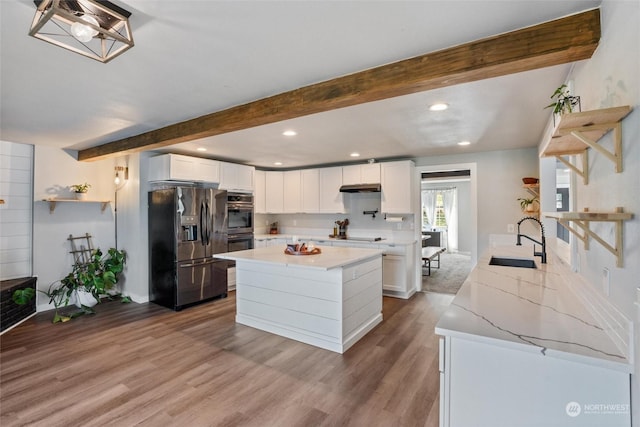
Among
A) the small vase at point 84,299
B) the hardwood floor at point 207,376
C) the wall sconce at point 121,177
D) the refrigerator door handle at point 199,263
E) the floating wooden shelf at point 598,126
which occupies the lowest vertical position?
the hardwood floor at point 207,376

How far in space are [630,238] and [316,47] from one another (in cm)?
163

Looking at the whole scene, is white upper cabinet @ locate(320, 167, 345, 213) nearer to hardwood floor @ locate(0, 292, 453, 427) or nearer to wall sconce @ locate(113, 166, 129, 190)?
hardwood floor @ locate(0, 292, 453, 427)

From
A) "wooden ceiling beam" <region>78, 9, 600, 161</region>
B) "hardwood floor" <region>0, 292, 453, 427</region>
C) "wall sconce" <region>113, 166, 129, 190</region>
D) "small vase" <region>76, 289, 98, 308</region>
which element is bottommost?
"hardwood floor" <region>0, 292, 453, 427</region>

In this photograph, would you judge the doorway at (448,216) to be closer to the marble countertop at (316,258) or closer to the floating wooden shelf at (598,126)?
the marble countertop at (316,258)

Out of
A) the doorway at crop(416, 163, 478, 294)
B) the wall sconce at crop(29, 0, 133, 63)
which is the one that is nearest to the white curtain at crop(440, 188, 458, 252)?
the doorway at crop(416, 163, 478, 294)

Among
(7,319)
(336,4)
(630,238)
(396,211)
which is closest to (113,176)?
(7,319)

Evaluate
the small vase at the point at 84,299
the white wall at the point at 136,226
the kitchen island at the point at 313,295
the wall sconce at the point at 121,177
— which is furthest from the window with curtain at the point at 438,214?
the small vase at the point at 84,299

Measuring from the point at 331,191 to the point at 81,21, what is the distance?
4572 millimetres

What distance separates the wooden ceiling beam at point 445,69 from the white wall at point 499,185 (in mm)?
3287

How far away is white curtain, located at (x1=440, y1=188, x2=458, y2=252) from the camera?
946 centimetres

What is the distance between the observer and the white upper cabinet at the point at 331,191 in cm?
556

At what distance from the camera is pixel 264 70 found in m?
1.99

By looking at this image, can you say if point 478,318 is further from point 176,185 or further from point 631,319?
point 176,185

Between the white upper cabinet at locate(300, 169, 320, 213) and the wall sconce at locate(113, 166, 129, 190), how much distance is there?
2918 mm
